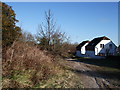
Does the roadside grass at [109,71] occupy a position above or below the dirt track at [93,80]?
below

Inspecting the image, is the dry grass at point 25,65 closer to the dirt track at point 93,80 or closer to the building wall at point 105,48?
the dirt track at point 93,80

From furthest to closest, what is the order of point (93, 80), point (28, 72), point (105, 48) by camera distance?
point (105, 48) < point (93, 80) < point (28, 72)

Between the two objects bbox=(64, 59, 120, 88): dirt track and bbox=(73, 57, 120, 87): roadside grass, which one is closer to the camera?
bbox=(64, 59, 120, 88): dirt track

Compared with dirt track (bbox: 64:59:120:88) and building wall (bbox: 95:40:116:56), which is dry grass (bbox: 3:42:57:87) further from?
building wall (bbox: 95:40:116:56)

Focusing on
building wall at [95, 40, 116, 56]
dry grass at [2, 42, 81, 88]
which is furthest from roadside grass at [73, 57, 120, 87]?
building wall at [95, 40, 116, 56]

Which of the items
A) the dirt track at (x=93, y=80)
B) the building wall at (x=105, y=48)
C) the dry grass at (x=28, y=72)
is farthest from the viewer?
the building wall at (x=105, y=48)

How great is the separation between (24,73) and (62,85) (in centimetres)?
240

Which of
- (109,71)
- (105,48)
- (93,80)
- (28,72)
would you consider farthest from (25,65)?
(105,48)

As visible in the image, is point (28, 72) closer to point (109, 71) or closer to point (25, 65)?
point (25, 65)

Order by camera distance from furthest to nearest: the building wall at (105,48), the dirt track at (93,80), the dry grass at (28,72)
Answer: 1. the building wall at (105,48)
2. the dirt track at (93,80)
3. the dry grass at (28,72)

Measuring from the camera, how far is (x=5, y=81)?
4.98 m

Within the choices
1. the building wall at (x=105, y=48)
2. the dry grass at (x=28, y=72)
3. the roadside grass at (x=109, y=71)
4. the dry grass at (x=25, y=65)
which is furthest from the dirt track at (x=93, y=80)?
the building wall at (x=105, y=48)

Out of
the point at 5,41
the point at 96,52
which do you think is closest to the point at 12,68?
the point at 5,41

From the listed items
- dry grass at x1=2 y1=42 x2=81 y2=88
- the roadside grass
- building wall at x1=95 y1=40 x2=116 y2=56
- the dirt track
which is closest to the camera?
dry grass at x1=2 y1=42 x2=81 y2=88
